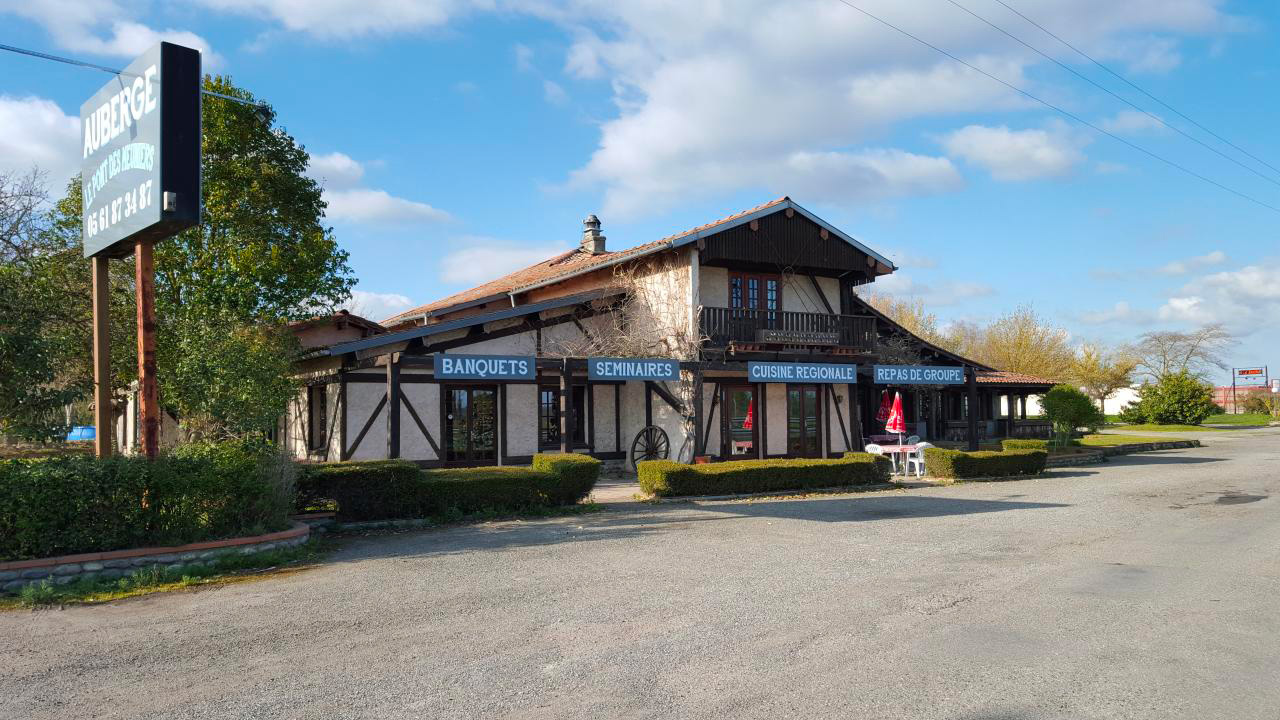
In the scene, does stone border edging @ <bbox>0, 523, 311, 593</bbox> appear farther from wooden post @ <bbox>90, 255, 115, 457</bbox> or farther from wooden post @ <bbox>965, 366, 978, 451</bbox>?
wooden post @ <bbox>965, 366, 978, 451</bbox>

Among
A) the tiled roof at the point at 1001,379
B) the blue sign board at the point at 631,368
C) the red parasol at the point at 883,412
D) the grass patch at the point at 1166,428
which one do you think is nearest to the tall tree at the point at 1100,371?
the grass patch at the point at 1166,428

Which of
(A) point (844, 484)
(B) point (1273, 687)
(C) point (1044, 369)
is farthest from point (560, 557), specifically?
(C) point (1044, 369)

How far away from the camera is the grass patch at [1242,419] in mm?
56734

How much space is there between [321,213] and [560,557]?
37.7 ft

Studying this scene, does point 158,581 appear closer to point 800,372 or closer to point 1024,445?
point 800,372

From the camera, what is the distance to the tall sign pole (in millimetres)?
9133

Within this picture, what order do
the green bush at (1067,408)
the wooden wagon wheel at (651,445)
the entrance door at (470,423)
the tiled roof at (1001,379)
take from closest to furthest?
the entrance door at (470,423)
the wooden wagon wheel at (651,445)
the green bush at (1067,408)
the tiled roof at (1001,379)

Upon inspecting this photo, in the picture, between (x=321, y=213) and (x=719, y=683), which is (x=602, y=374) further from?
(x=719, y=683)

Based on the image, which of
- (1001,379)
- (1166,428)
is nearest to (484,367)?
(1001,379)

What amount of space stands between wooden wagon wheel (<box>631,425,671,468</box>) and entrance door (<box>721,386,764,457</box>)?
1963 millimetres

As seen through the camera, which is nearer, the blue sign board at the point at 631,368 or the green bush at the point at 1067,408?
Result: the blue sign board at the point at 631,368

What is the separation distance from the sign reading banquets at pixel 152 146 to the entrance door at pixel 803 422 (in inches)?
638

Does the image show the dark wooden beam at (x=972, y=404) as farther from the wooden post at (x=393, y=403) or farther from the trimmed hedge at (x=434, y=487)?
the wooden post at (x=393, y=403)

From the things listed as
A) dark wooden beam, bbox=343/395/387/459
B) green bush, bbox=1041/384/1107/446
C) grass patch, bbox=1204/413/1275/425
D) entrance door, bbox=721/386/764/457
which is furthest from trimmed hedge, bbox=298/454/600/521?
grass patch, bbox=1204/413/1275/425
